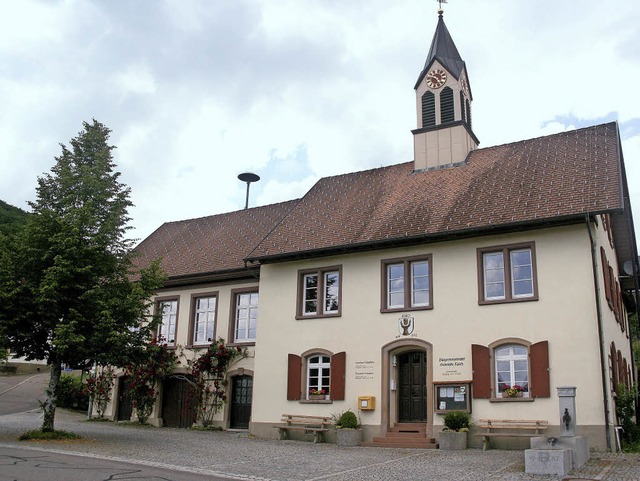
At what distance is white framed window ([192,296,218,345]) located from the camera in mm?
24175

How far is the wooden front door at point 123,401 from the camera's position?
2546 centimetres

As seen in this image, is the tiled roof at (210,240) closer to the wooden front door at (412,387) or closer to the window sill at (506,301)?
the wooden front door at (412,387)

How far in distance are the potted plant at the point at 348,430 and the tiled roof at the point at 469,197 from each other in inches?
190

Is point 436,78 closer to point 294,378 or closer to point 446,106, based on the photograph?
point 446,106

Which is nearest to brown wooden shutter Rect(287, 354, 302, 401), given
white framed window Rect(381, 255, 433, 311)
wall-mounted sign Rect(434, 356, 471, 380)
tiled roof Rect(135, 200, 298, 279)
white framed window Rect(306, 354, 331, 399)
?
white framed window Rect(306, 354, 331, 399)

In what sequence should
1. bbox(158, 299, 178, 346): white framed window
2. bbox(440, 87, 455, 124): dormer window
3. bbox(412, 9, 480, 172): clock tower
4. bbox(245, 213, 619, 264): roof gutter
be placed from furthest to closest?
1. bbox(158, 299, 178, 346): white framed window
2. bbox(440, 87, 455, 124): dormer window
3. bbox(412, 9, 480, 172): clock tower
4. bbox(245, 213, 619, 264): roof gutter

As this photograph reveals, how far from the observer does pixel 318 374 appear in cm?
2014

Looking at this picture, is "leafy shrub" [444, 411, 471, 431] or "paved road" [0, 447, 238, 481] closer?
"paved road" [0, 447, 238, 481]

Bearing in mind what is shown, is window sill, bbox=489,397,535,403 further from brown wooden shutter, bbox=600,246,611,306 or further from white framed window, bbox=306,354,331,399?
white framed window, bbox=306,354,331,399

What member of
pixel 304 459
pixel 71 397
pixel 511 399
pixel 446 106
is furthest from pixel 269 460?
pixel 71 397

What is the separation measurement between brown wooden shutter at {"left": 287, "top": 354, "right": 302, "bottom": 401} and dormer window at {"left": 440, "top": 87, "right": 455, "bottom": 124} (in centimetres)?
953

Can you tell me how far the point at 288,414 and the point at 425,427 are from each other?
4.24m

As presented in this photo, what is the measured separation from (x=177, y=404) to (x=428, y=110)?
13704mm

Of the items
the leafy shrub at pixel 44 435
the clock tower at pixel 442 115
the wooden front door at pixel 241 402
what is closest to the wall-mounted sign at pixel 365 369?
the wooden front door at pixel 241 402
